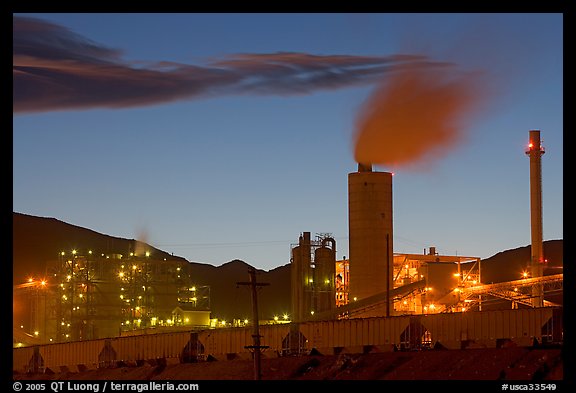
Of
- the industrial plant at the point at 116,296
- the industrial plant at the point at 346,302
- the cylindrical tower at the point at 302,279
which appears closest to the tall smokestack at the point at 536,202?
the industrial plant at the point at 346,302

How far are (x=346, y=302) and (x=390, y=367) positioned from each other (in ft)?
137

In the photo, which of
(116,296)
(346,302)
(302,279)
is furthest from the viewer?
(116,296)

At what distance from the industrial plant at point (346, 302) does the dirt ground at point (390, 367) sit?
636 mm

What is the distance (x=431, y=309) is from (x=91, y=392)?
45216mm

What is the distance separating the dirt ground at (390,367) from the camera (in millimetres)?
37969

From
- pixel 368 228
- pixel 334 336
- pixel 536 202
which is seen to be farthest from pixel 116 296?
pixel 334 336

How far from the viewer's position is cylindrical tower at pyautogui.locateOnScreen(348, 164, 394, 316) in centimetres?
7381

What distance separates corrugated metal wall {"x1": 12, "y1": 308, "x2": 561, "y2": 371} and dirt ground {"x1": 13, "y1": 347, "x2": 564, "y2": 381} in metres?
0.59

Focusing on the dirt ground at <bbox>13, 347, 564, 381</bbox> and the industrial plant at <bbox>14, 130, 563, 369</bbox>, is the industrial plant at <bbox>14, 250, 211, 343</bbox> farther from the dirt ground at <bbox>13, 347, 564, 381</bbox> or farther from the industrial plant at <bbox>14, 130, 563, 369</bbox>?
the dirt ground at <bbox>13, 347, 564, 381</bbox>

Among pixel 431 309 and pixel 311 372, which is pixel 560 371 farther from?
pixel 431 309

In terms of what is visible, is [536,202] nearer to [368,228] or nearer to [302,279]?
[368,228]

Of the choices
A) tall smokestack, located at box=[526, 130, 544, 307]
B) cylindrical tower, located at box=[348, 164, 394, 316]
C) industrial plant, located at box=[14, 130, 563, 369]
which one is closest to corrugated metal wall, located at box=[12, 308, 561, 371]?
industrial plant, located at box=[14, 130, 563, 369]

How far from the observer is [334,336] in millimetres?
47312

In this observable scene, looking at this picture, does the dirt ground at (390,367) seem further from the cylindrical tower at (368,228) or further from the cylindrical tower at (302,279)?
the cylindrical tower at (302,279)
